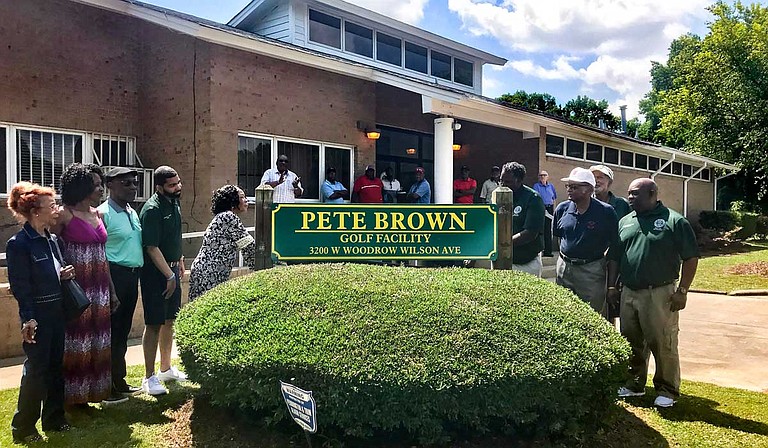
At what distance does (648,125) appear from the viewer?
4844 centimetres

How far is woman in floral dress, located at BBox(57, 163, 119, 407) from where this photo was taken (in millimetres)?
4410

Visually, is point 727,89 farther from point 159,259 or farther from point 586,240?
point 159,259

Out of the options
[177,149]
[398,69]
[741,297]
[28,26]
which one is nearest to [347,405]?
[177,149]

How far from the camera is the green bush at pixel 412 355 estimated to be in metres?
3.26

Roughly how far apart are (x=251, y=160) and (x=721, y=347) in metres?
7.38

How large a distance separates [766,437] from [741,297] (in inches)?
302

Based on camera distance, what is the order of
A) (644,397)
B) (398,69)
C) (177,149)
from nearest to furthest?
(644,397), (177,149), (398,69)

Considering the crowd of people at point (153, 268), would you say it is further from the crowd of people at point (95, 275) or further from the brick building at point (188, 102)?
the brick building at point (188, 102)

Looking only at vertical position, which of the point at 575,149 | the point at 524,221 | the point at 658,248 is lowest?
the point at 658,248

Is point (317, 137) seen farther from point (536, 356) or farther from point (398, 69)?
point (536, 356)

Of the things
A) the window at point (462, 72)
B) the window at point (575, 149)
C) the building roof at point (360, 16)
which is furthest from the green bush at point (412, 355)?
the window at point (462, 72)

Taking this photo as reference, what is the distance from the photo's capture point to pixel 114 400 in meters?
4.85

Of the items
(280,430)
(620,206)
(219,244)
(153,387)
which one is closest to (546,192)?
(620,206)

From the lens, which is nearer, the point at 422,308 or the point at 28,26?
the point at 422,308
